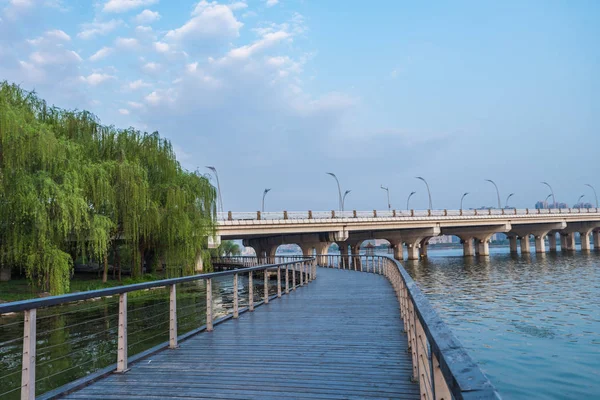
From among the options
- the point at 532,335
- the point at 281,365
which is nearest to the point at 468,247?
the point at 532,335

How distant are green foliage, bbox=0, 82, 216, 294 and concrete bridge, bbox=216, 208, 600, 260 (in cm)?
931

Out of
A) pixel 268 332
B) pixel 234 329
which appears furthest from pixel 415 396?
pixel 234 329

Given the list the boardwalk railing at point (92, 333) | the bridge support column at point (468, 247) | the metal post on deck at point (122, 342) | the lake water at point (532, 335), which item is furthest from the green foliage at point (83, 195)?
the bridge support column at point (468, 247)

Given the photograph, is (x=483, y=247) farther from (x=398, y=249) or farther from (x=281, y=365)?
(x=281, y=365)

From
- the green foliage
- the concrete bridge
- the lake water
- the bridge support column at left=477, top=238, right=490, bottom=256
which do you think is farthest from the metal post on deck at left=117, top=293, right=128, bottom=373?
the bridge support column at left=477, top=238, right=490, bottom=256

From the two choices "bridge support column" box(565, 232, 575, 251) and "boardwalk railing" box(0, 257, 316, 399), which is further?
"bridge support column" box(565, 232, 575, 251)

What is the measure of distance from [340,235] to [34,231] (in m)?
33.6

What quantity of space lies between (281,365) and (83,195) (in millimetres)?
19196

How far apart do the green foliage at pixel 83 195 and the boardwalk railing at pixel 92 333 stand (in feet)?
8.97

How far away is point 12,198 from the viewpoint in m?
18.2

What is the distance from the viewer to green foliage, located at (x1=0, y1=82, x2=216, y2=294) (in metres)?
18.5

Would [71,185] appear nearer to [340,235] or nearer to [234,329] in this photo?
[234,329]

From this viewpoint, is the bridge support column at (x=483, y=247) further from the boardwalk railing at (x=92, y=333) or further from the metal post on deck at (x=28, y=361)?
the metal post on deck at (x=28, y=361)

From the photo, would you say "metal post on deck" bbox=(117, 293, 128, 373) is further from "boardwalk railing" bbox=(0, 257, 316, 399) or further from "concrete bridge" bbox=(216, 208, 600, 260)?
"concrete bridge" bbox=(216, 208, 600, 260)
